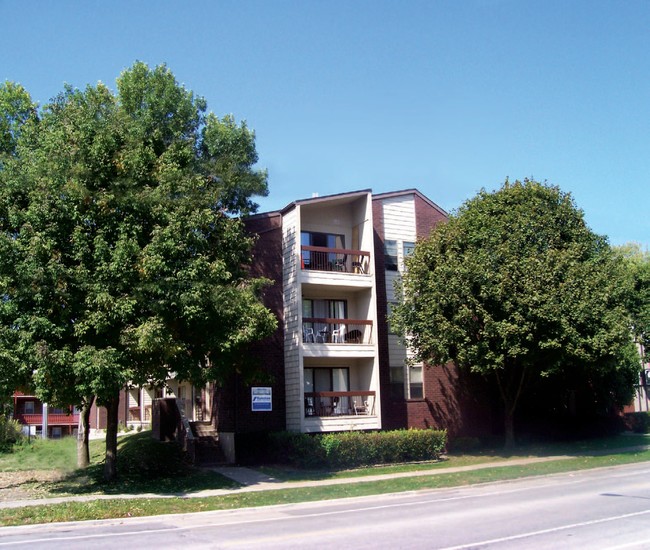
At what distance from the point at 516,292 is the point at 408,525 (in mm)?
13527

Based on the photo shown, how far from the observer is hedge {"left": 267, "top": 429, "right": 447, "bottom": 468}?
23.7m

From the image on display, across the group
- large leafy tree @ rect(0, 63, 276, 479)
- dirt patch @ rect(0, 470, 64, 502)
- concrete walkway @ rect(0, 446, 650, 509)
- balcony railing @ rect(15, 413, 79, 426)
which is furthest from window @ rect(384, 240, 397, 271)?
balcony railing @ rect(15, 413, 79, 426)

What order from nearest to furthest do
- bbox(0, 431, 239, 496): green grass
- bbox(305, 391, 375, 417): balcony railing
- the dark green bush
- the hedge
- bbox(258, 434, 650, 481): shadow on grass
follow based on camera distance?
1. bbox(0, 431, 239, 496): green grass
2. bbox(258, 434, 650, 481): shadow on grass
3. the hedge
4. bbox(305, 391, 375, 417): balcony railing
5. the dark green bush

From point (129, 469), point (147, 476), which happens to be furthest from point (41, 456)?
point (147, 476)

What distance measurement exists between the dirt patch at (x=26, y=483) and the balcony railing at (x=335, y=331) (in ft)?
35.0

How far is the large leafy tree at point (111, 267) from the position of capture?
17.3 metres

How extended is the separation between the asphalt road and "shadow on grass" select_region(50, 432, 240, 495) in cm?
465

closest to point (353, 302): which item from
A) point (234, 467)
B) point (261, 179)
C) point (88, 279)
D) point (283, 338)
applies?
point (283, 338)

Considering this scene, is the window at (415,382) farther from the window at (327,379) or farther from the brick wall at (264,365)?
the brick wall at (264,365)

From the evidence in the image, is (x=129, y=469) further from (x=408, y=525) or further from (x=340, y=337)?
(x=408, y=525)

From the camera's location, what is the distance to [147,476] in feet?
72.3

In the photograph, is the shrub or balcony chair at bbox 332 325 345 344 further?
the shrub

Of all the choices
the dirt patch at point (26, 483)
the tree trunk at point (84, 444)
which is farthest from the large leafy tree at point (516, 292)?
the dirt patch at point (26, 483)

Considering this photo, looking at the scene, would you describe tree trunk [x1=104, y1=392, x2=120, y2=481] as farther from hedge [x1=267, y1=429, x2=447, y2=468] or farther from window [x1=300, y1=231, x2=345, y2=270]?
window [x1=300, y1=231, x2=345, y2=270]
